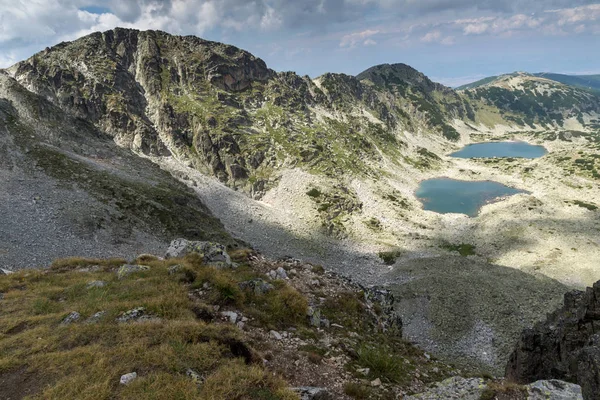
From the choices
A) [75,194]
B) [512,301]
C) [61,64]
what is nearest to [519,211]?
[512,301]

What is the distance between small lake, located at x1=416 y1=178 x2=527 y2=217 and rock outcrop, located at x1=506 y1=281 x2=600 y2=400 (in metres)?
93.1

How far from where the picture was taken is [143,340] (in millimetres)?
12711

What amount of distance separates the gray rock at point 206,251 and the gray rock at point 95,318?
804 centimetres

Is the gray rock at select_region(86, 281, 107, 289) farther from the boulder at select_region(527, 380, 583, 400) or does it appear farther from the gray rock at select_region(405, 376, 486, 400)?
the boulder at select_region(527, 380, 583, 400)

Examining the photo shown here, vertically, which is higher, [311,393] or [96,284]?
[96,284]

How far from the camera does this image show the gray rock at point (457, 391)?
12.3 metres

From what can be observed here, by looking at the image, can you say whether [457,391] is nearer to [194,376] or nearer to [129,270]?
[194,376]

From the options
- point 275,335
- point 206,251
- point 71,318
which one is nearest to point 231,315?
point 275,335

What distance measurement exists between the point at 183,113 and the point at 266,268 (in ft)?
368

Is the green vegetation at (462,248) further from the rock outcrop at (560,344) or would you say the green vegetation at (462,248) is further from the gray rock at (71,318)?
the gray rock at (71,318)

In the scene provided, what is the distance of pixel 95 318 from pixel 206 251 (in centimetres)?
987

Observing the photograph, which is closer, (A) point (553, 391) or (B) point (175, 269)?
(A) point (553, 391)

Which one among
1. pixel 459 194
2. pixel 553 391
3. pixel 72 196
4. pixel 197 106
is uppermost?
pixel 197 106

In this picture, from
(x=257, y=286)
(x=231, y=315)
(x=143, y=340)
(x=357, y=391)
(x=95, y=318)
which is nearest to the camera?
(x=357, y=391)
